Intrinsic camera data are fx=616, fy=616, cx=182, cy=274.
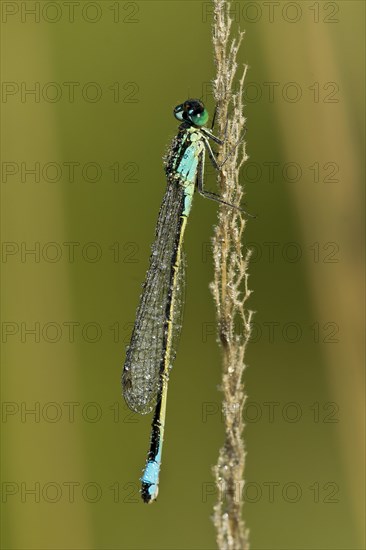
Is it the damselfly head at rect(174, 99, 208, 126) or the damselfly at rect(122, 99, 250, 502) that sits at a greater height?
the damselfly head at rect(174, 99, 208, 126)

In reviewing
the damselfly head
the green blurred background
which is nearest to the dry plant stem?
the damselfly head

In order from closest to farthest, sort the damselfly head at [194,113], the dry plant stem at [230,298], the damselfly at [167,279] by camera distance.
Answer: the dry plant stem at [230,298]
the damselfly at [167,279]
the damselfly head at [194,113]

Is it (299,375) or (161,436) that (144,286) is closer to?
(161,436)

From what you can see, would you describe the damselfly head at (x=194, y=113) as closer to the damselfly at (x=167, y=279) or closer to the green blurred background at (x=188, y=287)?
the damselfly at (x=167, y=279)

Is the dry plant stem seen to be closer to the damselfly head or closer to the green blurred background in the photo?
the damselfly head

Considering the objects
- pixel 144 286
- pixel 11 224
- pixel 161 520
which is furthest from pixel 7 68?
pixel 161 520

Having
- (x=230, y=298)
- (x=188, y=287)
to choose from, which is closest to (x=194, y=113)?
(x=188, y=287)

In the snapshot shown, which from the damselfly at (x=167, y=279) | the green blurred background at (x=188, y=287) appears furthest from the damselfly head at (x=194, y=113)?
the green blurred background at (x=188, y=287)
